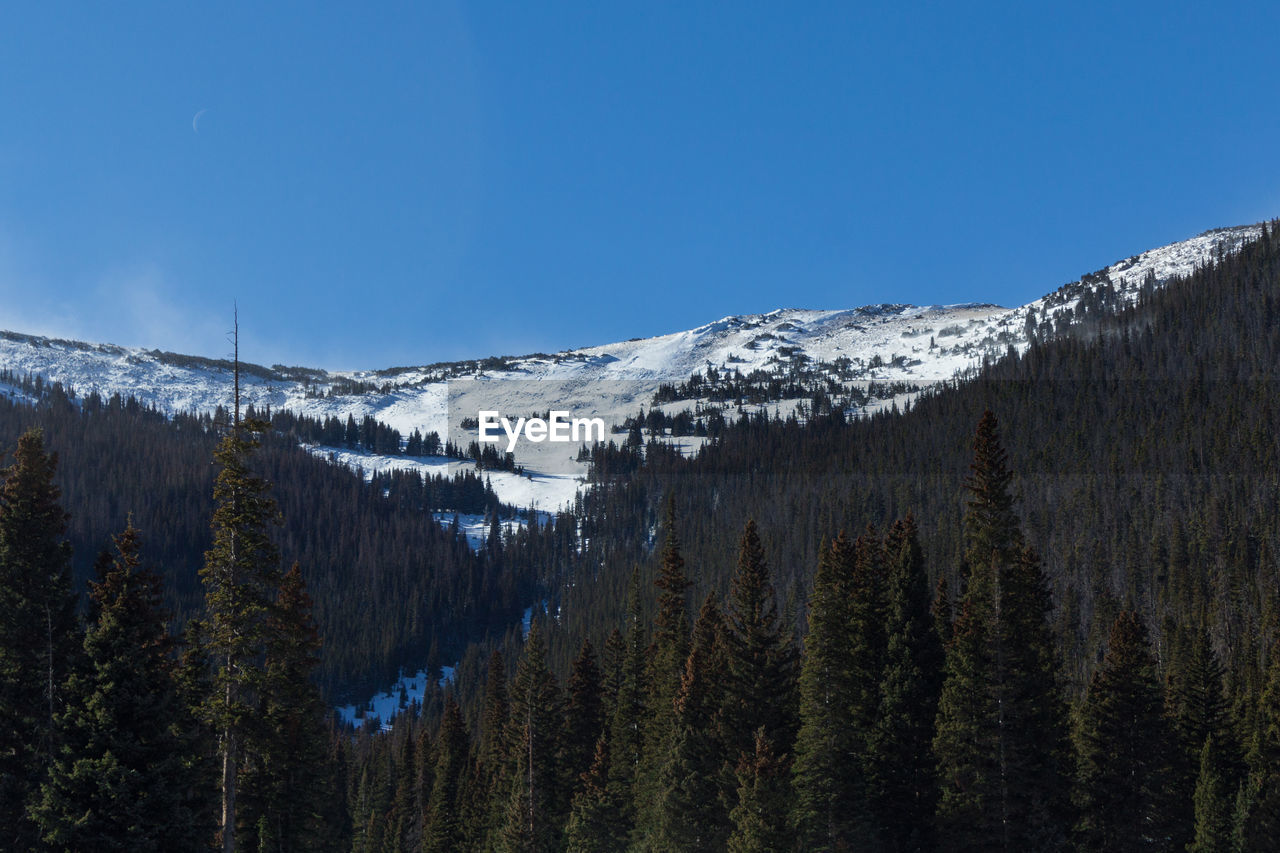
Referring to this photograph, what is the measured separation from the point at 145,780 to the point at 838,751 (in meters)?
25.1

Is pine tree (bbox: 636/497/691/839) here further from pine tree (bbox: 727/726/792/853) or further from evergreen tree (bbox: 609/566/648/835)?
pine tree (bbox: 727/726/792/853)

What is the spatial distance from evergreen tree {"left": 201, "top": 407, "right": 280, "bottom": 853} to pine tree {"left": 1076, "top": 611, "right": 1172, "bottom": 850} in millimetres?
31015

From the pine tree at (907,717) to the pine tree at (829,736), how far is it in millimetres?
1206

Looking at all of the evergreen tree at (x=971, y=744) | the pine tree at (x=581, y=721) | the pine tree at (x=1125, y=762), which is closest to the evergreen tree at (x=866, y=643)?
the evergreen tree at (x=971, y=744)

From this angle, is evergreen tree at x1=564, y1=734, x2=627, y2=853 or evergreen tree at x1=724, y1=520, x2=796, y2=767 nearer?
evergreen tree at x1=724, y1=520, x2=796, y2=767

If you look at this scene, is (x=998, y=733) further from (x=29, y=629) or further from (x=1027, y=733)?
(x=29, y=629)

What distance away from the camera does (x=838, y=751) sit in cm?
3841

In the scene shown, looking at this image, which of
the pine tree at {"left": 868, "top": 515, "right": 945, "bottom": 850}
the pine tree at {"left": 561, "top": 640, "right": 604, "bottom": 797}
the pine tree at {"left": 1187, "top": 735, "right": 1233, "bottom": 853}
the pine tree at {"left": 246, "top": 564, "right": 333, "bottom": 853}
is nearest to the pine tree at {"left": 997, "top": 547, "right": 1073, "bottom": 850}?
the pine tree at {"left": 868, "top": 515, "right": 945, "bottom": 850}

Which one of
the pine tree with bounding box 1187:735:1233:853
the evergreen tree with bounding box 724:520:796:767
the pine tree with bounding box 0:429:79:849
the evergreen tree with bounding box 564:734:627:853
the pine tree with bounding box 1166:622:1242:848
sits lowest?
the evergreen tree with bounding box 564:734:627:853

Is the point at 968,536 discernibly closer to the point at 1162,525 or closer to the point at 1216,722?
the point at 1216,722

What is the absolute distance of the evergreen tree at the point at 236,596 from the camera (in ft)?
86.0

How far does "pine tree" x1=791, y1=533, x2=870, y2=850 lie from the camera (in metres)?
37.6

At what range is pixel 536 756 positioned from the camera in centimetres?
5750

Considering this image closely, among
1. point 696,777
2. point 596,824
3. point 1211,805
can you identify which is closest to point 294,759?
point 696,777
